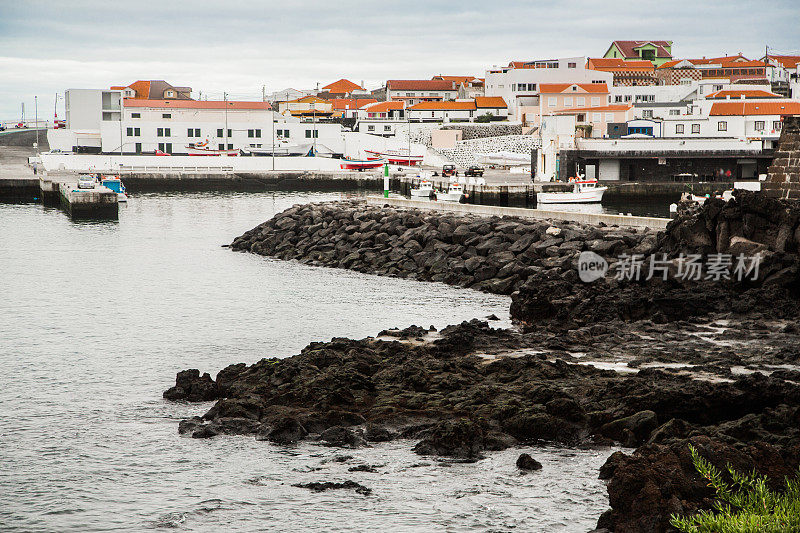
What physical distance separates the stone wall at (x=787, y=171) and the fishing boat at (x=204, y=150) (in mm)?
60670

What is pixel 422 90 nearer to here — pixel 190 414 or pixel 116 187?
pixel 116 187

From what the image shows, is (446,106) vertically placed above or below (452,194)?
above

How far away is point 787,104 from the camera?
59.5 m

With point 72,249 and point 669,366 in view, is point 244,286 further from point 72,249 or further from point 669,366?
point 669,366

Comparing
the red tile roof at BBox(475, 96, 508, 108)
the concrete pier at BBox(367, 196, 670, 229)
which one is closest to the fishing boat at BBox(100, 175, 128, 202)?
the concrete pier at BBox(367, 196, 670, 229)

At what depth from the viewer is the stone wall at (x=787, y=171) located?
65.7ft

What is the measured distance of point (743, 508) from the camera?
21.3 ft

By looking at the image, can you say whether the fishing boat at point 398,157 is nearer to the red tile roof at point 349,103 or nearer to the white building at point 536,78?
the white building at point 536,78

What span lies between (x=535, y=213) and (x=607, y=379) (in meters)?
17.5

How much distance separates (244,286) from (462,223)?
299 inches

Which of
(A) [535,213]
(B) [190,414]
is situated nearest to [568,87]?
(A) [535,213]

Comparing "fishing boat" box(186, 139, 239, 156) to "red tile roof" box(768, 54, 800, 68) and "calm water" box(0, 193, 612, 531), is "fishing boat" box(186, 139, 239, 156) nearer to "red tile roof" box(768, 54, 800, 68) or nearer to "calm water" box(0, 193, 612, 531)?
"calm water" box(0, 193, 612, 531)

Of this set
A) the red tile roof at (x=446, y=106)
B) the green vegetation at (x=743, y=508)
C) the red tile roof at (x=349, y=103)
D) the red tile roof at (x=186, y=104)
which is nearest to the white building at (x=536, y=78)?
the red tile roof at (x=446, y=106)

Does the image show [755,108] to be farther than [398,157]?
No
